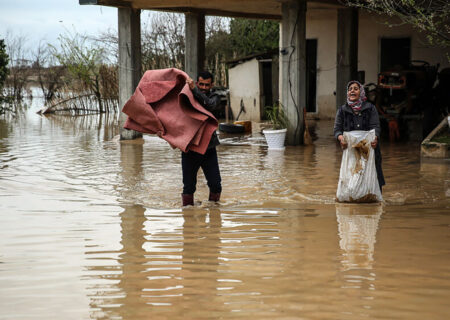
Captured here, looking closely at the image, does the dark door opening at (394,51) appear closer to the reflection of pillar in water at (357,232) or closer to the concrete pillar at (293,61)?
the concrete pillar at (293,61)

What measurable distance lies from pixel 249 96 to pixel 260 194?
13.4m

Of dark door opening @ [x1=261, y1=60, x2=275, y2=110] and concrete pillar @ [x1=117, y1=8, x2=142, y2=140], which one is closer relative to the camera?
concrete pillar @ [x1=117, y1=8, x2=142, y2=140]

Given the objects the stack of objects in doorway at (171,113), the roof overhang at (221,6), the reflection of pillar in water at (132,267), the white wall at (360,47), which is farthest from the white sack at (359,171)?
the white wall at (360,47)

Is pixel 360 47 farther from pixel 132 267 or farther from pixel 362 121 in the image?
pixel 132 267

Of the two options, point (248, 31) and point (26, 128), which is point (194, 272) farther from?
point (248, 31)

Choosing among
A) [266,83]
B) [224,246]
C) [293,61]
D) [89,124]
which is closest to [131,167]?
[293,61]

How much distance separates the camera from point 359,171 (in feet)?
23.1

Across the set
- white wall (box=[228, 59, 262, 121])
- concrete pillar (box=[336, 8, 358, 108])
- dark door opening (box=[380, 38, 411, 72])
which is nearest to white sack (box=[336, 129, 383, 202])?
concrete pillar (box=[336, 8, 358, 108])

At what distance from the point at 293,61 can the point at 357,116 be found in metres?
6.06

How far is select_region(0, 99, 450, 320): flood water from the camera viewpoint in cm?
385

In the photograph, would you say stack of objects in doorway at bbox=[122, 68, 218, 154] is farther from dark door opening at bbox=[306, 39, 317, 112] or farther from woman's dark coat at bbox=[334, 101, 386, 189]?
dark door opening at bbox=[306, 39, 317, 112]

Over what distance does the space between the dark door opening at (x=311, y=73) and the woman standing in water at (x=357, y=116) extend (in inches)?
472


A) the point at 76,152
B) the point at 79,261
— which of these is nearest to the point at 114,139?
the point at 76,152

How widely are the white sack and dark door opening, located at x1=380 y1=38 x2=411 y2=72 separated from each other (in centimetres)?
1109
